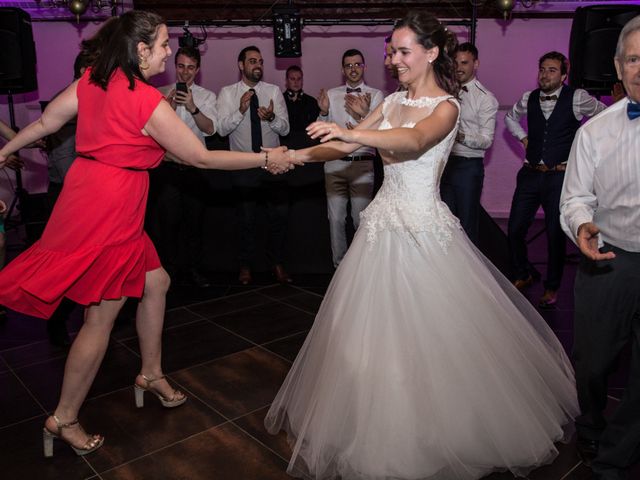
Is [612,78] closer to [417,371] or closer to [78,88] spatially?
[417,371]

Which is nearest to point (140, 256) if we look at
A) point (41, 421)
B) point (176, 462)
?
point (176, 462)

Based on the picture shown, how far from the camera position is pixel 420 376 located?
215 cm

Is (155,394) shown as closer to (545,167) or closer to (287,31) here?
(545,167)

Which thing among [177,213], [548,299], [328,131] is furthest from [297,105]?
[328,131]

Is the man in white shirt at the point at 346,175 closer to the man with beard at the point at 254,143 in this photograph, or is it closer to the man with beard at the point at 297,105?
the man with beard at the point at 254,143

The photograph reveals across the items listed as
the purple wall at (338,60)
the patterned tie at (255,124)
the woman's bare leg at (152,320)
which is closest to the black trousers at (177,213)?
the patterned tie at (255,124)

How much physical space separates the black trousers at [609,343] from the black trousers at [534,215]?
2092 mm

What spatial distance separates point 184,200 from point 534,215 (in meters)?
2.79

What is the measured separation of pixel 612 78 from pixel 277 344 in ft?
11.3

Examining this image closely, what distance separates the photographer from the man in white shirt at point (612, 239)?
1.95 m

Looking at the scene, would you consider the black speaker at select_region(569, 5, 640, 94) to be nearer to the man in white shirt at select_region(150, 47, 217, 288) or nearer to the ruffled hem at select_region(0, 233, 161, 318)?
the man in white shirt at select_region(150, 47, 217, 288)

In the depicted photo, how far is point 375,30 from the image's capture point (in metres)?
8.05

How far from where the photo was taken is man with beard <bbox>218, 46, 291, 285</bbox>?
482 centimetres

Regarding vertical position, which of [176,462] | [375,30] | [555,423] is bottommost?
[176,462]
